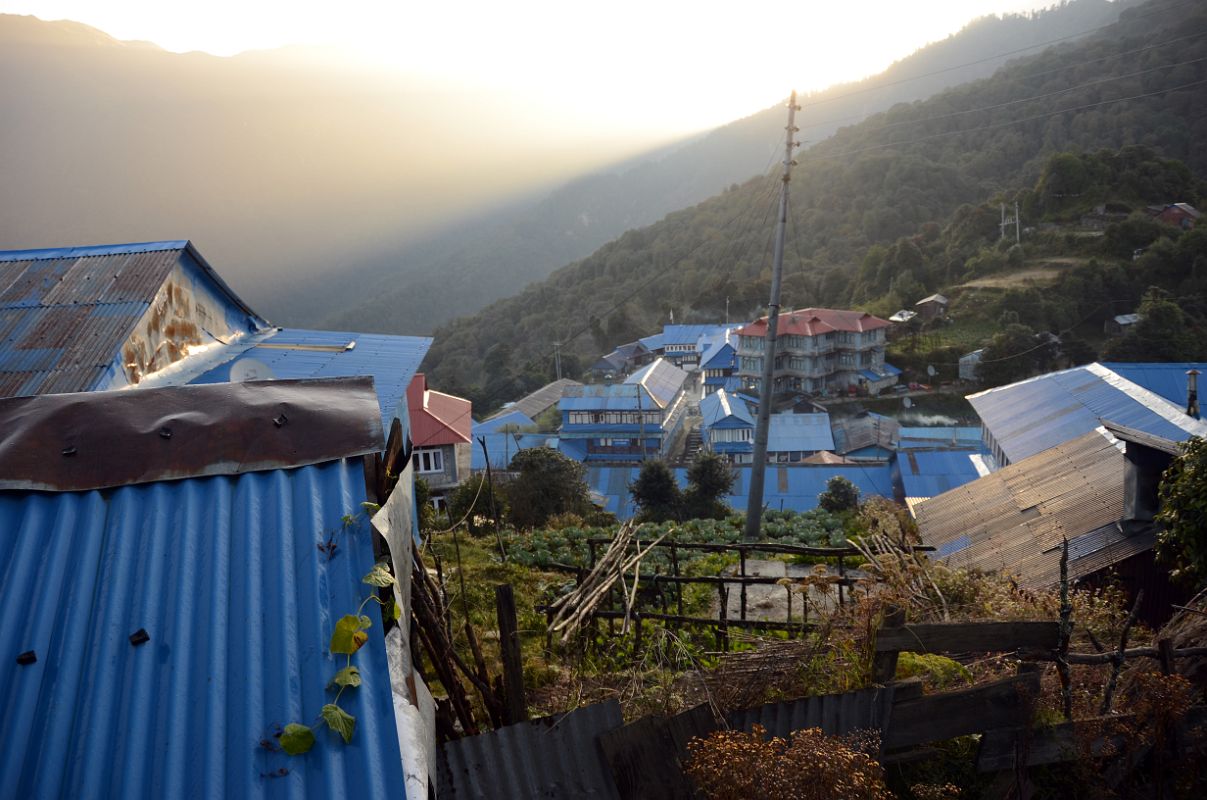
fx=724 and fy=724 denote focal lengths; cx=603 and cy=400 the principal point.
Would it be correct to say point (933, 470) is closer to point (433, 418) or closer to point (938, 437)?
point (938, 437)

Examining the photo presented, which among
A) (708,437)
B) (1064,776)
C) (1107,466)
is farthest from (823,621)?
(708,437)

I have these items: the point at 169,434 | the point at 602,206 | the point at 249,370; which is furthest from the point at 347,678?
the point at 602,206

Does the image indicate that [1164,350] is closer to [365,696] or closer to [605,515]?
[605,515]

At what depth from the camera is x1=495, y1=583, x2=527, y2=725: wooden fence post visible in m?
3.85

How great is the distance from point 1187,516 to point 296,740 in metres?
7.04

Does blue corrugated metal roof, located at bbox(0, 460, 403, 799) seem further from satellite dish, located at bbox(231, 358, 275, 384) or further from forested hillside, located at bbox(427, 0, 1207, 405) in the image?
forested hillside, located at bbox(427, 0, 1207, 405)

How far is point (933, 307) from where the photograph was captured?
139 feet

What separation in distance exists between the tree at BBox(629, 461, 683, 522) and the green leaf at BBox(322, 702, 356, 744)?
17.9 meters

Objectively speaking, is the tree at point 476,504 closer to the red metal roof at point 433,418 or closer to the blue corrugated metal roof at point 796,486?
the red metal roof at point 433,418

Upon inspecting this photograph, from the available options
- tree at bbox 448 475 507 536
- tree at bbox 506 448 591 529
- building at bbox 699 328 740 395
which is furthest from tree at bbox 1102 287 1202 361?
tree at bbox 448 475 507 536

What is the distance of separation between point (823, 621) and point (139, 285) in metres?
7.40

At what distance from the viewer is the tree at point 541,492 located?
17.9 m

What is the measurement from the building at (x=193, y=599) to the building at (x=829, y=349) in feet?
124

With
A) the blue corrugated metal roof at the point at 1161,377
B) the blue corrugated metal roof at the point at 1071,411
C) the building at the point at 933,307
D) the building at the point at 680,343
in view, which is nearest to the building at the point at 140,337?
the blue corrugated metal roof at the point at 1071,411
